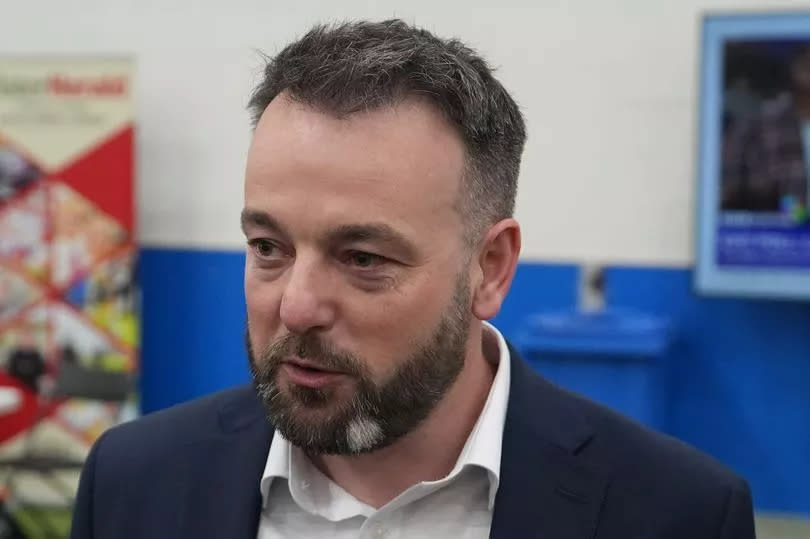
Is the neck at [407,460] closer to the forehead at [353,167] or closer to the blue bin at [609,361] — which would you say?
the forehead at [353,167]

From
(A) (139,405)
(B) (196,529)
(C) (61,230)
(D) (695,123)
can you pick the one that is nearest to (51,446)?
(A) (139,405)

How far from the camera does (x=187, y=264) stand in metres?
3.54

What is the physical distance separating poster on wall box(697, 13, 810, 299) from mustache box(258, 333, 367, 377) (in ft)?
6.04

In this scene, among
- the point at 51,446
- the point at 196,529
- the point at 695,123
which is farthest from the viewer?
the point at 51,446

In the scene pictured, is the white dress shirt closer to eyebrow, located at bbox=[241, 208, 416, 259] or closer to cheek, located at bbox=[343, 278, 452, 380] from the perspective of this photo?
cheek, located at bbox=[343, 278, 452, 380]

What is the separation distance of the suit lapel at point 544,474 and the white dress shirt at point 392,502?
24mm

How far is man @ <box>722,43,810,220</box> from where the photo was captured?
273cm

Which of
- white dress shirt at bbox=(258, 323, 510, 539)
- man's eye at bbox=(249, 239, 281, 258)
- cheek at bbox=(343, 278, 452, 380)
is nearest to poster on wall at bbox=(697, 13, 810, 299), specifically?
white dress shirt at bbox=(258, 323, 510, 539)

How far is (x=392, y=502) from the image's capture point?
1.28 meters

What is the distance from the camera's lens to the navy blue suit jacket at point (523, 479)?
1300 mm

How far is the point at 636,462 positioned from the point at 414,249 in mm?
447

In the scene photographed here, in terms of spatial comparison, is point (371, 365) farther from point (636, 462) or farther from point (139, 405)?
point (139, 405)

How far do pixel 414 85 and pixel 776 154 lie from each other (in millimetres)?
1821

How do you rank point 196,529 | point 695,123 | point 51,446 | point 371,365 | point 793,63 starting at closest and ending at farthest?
point 371,365, point 196,529, point 793,63, point 695,123, point 51,446
